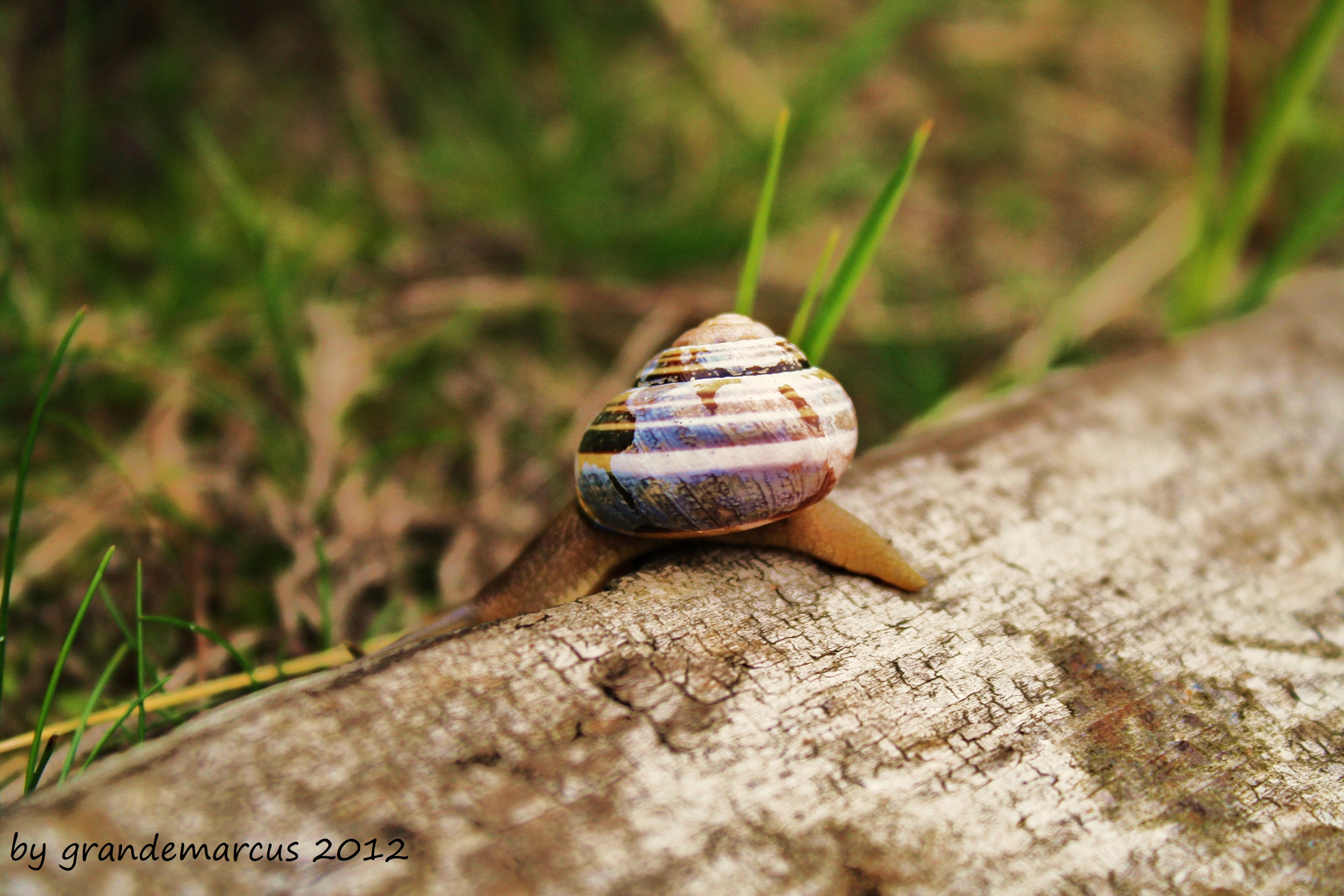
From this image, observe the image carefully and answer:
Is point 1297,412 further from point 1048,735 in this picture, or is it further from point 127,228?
point 127,228

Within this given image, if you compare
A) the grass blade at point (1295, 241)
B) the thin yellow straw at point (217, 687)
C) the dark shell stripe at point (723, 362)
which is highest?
the dark shell stripe at point (723, 362)

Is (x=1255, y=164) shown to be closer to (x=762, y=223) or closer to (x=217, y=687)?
(x=762, y=223)

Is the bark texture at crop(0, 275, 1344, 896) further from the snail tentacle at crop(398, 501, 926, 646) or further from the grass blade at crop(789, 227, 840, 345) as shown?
the grass blade at crop(789, 227, 840, 345)

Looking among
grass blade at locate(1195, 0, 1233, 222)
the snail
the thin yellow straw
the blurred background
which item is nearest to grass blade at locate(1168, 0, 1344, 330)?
grass blade at locate(1195, 0, 1233, 222)

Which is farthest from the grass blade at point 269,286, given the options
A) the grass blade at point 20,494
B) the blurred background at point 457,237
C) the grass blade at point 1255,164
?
the grass blade at point 1255,164

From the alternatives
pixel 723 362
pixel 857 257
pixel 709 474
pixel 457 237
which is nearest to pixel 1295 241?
pixel 857 257

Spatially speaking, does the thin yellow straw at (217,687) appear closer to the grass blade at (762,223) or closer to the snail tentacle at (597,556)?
the snail tentacle at (597,556)
